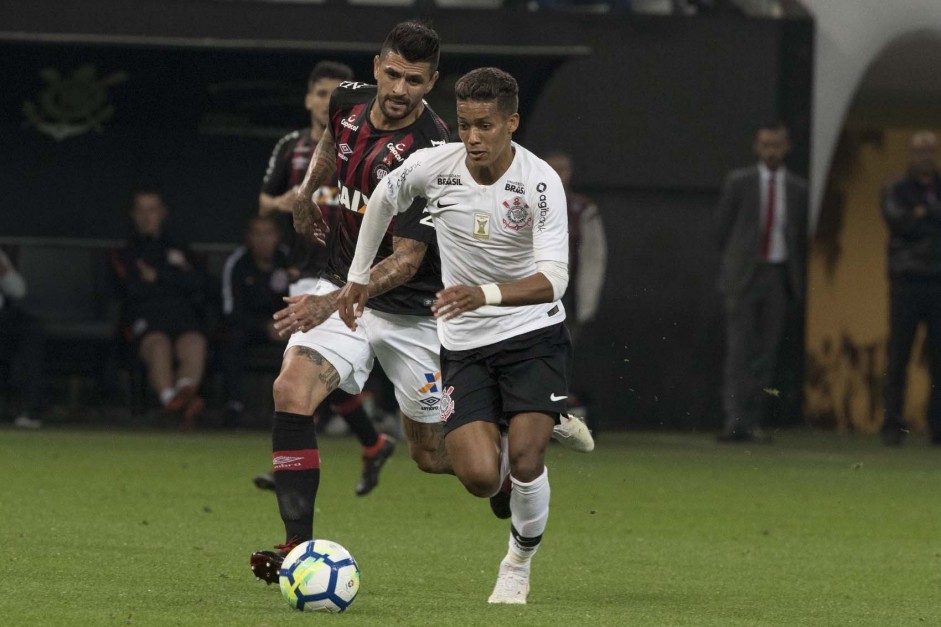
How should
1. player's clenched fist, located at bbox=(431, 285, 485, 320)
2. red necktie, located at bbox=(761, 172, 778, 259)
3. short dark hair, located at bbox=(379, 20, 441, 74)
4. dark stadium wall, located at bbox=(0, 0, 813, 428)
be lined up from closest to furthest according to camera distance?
player's clenched fist, located at bbox=(431, 285, 485, 320) → short dark hair, located at bbox=(379, 20, 441, 74) → red necktie, located at bbox=(761, 172, 778, 259) → dark stadium wall, located at bbox=(0, 0, 813, 428)

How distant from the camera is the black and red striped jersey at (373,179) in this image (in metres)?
7.70

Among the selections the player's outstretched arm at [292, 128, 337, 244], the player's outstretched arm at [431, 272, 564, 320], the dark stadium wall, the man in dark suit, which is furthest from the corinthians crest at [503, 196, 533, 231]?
the dark stadium wall

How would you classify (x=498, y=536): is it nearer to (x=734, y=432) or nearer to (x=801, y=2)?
(x=734, y=432)

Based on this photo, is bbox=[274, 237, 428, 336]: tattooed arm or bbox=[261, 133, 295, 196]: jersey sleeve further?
bbox=[261, 133, 295, 196]: jersey sleeve

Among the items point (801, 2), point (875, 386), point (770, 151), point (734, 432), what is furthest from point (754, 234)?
point (875, 386)

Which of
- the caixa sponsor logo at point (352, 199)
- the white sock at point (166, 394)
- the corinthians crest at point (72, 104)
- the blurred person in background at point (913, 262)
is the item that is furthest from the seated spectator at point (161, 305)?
the caixa sponsor logo at point (352, 199)

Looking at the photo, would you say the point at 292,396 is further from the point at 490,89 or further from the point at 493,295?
the point at 490,89

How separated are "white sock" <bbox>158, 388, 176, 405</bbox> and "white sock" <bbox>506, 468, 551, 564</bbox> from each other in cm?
879

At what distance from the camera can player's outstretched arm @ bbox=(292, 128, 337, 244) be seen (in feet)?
25.9

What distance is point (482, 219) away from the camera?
7117mm

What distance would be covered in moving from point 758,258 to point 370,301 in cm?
753

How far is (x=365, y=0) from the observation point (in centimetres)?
1675

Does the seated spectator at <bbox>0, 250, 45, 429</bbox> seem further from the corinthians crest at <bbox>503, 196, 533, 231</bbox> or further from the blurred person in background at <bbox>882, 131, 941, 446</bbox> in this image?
the corinthians crest at <bbox>503, 196, 533, 231</bbox>

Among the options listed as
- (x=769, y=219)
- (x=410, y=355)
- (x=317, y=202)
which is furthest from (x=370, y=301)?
(x=769, y=219)
